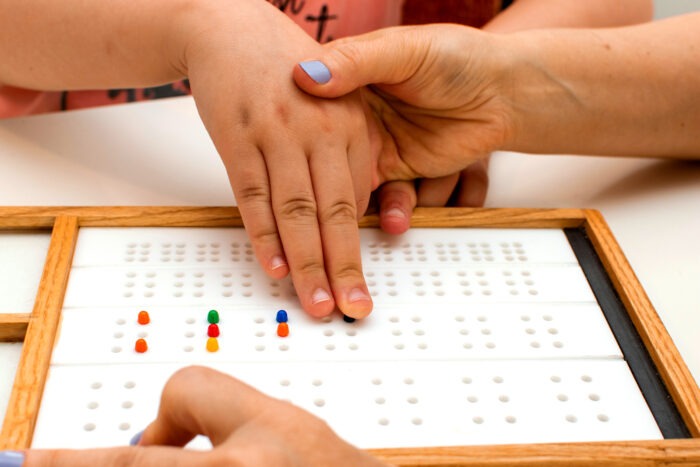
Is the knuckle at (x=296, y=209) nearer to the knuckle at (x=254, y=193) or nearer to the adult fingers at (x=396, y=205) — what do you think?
the knuckle at (x=254, y=193)

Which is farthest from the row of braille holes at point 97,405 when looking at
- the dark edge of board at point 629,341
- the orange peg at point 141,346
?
the dark edge of board at point 629,341

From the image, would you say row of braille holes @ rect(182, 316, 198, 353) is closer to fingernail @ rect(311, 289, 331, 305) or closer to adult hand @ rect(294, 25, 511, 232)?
fingernail @ rect(311, 289, 331, 305)

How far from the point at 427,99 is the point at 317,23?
451 millimetres

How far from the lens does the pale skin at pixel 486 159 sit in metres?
0.86

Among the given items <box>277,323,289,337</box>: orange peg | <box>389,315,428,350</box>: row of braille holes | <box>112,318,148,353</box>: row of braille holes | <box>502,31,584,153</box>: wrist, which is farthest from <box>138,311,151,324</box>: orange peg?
<box>502,31,584,153</box>: wrist

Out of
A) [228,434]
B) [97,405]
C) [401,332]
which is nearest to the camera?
[228,434]

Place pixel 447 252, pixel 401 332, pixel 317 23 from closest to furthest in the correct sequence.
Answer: pixel 401 332 < pixel 447 252 < pixel 317 23

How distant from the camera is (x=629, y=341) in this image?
70cm

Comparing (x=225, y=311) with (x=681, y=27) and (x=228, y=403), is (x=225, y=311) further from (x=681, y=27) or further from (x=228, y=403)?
(x=681, y=27)

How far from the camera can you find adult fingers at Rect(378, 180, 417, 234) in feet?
2.74

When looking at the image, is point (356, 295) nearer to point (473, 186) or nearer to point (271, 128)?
point (271, 128)

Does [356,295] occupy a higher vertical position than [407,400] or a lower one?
higher

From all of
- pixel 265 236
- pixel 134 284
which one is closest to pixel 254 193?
pixel 265 236

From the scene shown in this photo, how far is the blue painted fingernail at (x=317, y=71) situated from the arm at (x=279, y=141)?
0.02 metres
